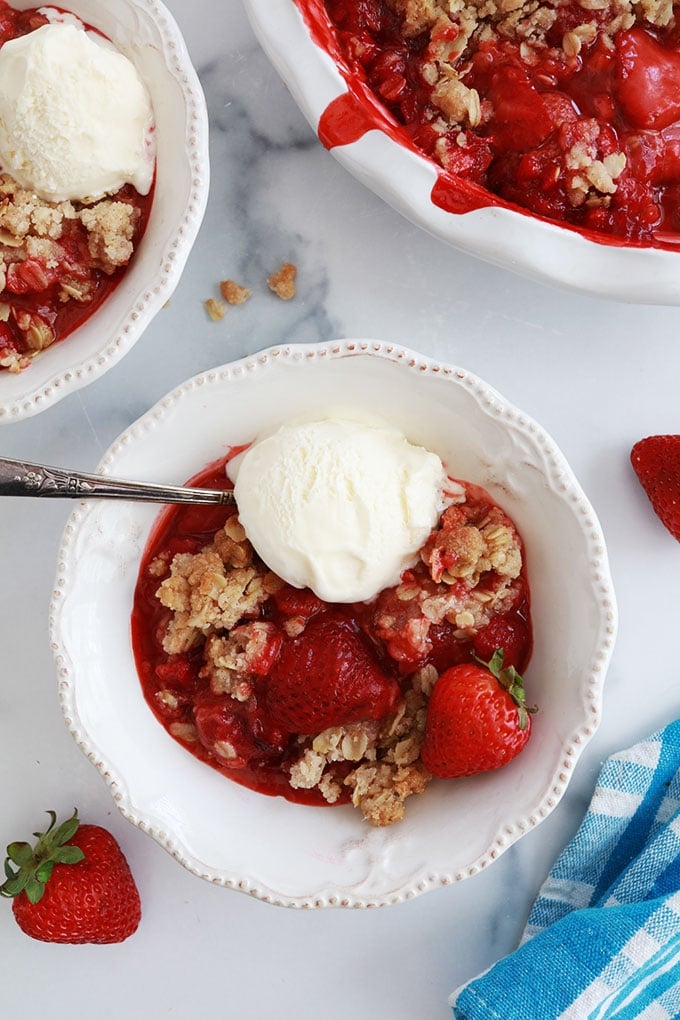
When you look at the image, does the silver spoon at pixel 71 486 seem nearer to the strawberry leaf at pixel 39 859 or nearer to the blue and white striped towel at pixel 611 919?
the strawberry leaf at pixel 39 859

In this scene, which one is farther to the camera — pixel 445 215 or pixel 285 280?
pixel 285 280

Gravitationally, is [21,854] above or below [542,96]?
below

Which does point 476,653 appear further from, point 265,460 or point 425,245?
point 425,245

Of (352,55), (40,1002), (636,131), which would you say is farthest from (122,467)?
(40,1002)

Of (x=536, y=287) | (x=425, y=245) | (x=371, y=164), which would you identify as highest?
(x=371, y=164)

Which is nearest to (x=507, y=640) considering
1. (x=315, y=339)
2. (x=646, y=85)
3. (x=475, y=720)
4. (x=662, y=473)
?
(x=475, y=720)

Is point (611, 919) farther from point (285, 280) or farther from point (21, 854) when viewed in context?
point (285, 280)

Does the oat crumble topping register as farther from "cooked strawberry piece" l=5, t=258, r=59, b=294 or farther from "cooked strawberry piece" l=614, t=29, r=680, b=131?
"cooked strawberry piece" l=614, t=29, r=680, b=131
